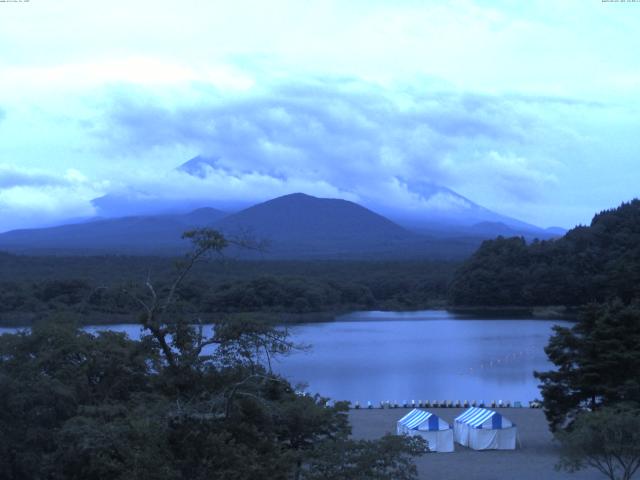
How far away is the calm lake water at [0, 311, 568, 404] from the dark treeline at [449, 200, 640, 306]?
5910 millimetres

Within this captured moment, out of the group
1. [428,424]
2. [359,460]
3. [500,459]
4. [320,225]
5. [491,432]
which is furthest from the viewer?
[320,225]

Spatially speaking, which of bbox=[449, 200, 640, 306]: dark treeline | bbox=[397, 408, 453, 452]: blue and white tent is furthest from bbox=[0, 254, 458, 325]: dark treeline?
bbox=[397, 408, 453, 452]: blue and white tent

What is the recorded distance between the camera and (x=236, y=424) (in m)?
6.82

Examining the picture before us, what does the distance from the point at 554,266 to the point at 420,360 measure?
1935 cm

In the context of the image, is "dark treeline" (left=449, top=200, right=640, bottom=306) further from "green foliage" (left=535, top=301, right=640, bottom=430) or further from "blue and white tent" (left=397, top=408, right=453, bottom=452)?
"blue and white tent" (left=397, top=408, right=453, bottom=452)

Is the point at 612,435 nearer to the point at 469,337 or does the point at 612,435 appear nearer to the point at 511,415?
the point at 511,415

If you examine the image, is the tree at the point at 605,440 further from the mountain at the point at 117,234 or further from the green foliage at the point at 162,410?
the mountain at the point at 117,234

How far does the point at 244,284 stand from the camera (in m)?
37.4

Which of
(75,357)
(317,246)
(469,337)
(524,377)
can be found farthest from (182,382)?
(317,246)

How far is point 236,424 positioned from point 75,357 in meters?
2.87

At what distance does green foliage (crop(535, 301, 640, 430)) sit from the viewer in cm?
1256

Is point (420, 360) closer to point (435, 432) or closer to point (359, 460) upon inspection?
point (435, 432)

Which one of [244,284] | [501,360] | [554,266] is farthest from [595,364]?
[554,266]

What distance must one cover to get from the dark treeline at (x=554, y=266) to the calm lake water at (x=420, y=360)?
591cm
